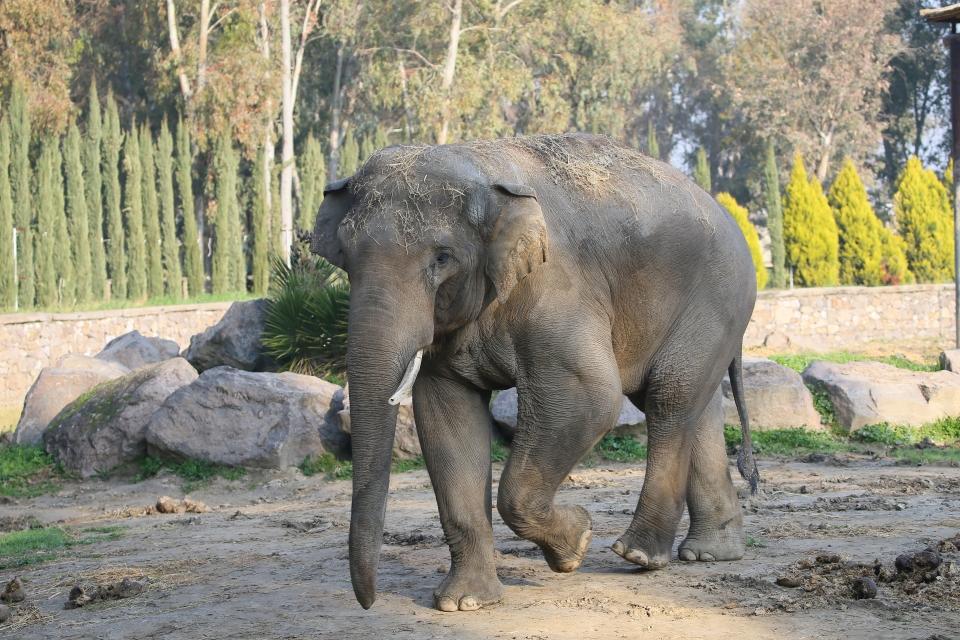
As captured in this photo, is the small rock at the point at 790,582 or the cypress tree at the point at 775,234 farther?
the cypress tree at the point at 775,234

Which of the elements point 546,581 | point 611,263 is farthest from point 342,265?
point 546,581

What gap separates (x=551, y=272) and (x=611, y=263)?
0.47 meters

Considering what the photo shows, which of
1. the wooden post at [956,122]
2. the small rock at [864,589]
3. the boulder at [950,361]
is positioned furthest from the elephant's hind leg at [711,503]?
the wooden post at [956,122]

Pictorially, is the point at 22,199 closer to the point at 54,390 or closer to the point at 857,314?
the point at 54,390

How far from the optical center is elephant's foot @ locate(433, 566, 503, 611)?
5.63 meters

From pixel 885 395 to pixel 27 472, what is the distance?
8.22 m

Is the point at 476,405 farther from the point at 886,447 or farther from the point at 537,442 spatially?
the point at 886,447

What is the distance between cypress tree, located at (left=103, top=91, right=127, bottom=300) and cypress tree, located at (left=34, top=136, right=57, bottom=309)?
1957 millimetres

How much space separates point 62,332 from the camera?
22.2 m

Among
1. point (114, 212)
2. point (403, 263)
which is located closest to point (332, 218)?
point (403, 263)

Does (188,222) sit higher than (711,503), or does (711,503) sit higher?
(188,222)

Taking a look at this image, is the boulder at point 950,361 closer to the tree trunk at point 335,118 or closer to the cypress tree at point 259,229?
the cypress tree at point 259,229

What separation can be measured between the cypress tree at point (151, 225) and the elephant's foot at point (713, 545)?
90.0 feet

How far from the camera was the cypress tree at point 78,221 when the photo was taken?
100ft
